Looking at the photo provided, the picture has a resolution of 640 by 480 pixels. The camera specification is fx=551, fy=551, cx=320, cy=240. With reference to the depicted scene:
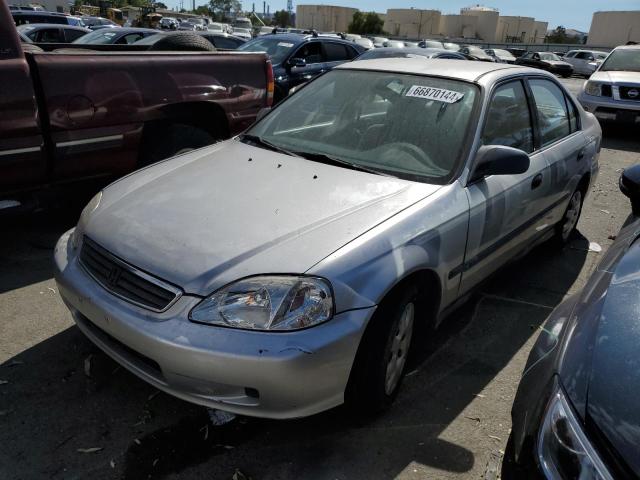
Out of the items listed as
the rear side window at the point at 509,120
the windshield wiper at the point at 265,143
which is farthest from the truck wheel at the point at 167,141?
the rear side window at the point at 509,120

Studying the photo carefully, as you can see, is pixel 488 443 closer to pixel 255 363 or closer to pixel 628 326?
pixel 628 326

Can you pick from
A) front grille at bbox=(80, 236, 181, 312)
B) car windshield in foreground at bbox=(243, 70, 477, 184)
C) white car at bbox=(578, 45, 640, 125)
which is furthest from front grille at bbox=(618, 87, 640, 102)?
front grille at bbox=(80, 236, 181, 312)

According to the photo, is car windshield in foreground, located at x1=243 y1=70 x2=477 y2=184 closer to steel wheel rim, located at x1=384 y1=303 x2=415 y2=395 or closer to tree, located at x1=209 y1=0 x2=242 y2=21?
steel wheel rim, located at x1=384 y1=303 x2=415 y2=395

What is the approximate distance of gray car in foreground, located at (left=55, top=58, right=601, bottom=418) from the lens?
7.13ft

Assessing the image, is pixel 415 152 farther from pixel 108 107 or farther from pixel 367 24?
pixel 367 24

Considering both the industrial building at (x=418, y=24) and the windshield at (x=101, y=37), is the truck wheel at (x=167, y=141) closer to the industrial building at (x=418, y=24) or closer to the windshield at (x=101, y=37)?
the windshield at (x=101, y=37)

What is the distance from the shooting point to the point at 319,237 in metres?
2.37

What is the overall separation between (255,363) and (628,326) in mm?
1286

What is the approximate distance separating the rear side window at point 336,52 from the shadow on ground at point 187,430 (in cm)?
875

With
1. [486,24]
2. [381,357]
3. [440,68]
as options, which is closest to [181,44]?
[440,68]

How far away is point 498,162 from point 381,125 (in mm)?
722

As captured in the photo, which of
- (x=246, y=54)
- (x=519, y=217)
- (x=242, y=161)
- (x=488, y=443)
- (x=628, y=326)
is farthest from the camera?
(x=246, y=54)

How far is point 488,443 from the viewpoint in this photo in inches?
102

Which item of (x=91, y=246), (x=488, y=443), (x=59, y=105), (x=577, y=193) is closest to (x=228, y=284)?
(x=91, y=246)
